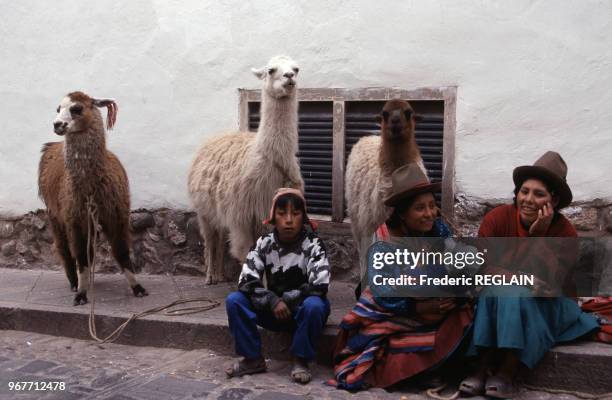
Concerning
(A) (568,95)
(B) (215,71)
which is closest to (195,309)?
(B) (215,71)

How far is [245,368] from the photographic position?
3.83m

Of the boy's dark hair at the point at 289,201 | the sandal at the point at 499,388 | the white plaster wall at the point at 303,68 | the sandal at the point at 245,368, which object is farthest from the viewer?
the white plaster wall at the point at 303,68

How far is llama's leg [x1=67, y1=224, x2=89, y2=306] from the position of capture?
5.10 m

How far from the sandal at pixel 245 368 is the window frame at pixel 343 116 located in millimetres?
2116

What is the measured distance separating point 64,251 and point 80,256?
0.58m

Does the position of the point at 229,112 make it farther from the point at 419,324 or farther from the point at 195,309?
the point at 419,324

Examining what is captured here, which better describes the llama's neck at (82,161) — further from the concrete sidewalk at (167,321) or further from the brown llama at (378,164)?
the brown llama at (378,164)

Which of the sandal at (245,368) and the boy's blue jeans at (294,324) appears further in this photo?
the sandal at (245,368)

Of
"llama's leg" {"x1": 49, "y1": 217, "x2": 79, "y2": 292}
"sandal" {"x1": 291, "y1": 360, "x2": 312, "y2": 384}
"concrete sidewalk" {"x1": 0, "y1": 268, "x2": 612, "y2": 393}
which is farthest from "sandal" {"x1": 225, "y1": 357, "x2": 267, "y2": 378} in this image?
"llama's leg" {"x1": 49, "y1": 217, "x2": 79, "y2": 292}

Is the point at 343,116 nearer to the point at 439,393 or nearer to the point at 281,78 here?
the point at 281,78

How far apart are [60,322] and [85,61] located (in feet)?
9.48

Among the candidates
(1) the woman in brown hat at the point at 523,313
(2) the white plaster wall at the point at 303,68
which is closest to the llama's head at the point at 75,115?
(2) the white plaster wall at the point at 303,68

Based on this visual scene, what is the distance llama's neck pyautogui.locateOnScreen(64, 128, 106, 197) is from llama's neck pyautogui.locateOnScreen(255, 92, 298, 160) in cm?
140

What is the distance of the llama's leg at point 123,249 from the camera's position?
5246 millimetres
